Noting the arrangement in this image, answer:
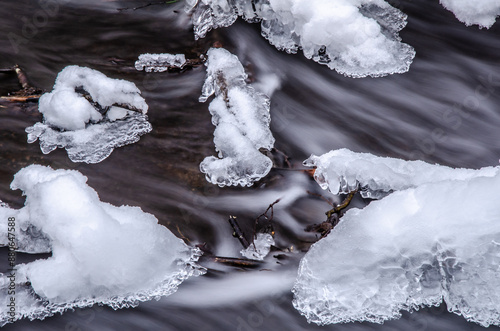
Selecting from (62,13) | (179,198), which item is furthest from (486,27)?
(62,13)

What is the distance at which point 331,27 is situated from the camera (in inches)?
140

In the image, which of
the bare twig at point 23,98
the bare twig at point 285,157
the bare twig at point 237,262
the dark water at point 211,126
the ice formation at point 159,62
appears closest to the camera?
the dark water at point 211,126

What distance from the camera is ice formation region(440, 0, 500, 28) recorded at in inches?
153

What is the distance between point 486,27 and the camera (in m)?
3.95

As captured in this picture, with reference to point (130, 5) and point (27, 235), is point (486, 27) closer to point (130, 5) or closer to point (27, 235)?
point (130, 5)

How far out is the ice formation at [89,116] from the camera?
3242 mm

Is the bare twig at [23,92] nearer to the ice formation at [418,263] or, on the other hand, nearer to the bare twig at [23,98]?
the bare twig at [23,98]

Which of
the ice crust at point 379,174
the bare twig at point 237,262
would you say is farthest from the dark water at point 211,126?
the ice crust at point 379,174

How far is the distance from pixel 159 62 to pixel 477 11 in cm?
284

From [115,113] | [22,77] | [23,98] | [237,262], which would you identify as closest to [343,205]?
[237,262]

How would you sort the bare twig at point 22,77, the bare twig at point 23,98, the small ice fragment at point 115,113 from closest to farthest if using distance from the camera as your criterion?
1. the small ice fragment at point 115,113
2. the bare twig at point 23,98
3. the bare twig at point 22,77

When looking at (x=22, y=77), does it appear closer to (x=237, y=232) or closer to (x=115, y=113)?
(x=115, y=113)

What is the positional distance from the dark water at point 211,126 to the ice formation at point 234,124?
92 mm

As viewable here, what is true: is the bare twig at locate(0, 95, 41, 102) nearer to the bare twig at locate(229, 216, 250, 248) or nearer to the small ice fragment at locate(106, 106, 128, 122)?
the small ice fragment at locate(106, 106, 128, 122)
